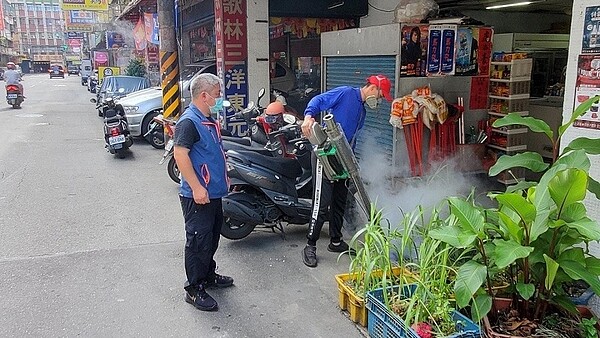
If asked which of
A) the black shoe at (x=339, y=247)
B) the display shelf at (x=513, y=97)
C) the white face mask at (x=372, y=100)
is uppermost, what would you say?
the white face mask at (x=372, y=100)

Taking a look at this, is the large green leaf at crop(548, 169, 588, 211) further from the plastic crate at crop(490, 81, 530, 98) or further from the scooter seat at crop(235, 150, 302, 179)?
the plastic crate at crop(490, 81, 530, 98)

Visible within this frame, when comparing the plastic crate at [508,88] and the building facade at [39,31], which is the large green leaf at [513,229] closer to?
the plastic crate at [508,88]

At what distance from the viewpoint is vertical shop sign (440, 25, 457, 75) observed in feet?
17.0

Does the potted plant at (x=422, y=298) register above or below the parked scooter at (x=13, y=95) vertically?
below

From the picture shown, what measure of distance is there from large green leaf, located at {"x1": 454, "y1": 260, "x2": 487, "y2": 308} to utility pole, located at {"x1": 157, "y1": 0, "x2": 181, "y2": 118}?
7610mm

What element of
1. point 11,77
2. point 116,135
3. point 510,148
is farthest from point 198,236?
point 11,77

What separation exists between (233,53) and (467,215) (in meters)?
6.19

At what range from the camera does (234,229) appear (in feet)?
16.1

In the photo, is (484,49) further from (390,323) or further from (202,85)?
(390,323)

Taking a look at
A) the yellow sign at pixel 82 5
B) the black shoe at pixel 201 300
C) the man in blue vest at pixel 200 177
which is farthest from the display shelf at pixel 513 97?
the yellow sign at pixel 82 5

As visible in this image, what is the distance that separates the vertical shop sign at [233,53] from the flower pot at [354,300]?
4.95 meters

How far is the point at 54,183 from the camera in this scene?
7.35m

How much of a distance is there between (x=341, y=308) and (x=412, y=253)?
0.69 m

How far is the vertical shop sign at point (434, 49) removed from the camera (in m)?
5.11
